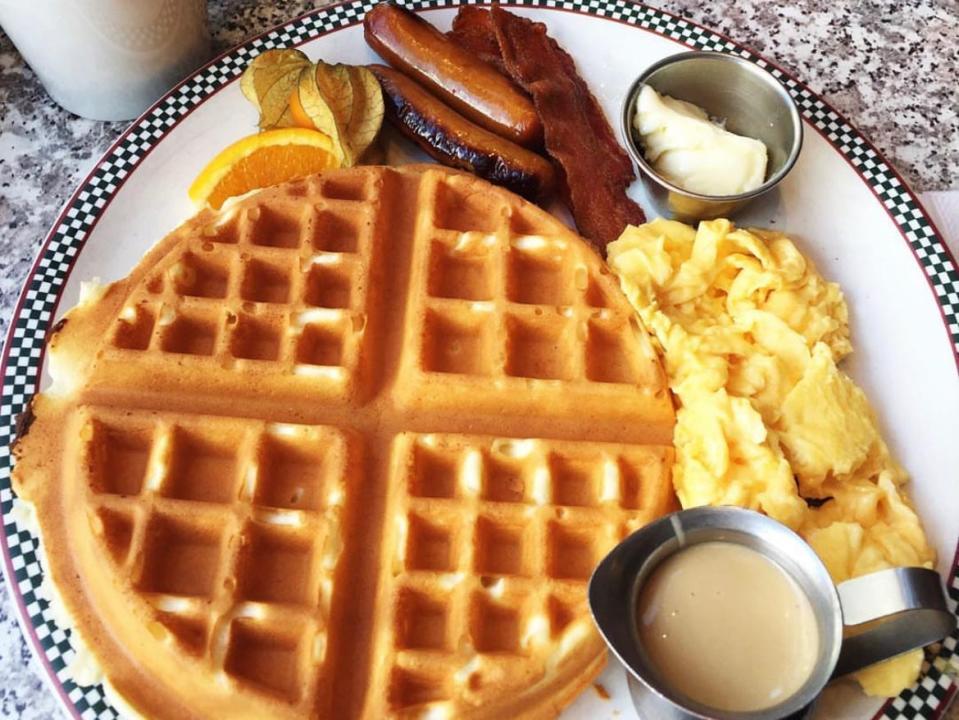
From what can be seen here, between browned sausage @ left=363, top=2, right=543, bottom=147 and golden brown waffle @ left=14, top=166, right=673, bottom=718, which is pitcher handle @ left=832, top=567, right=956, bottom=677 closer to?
golden brown waffle @ left=14, top=166, right=673, bottom=718

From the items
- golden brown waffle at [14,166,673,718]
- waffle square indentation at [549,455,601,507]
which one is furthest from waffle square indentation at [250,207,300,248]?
waffle square indentation at [549,455,601,507]

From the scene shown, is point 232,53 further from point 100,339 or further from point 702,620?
point 702,620

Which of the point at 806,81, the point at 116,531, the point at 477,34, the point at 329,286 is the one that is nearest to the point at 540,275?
the point at 329,286

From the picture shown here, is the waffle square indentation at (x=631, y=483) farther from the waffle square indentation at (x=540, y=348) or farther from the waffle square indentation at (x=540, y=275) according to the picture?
the waffle square indentation at (x=540, y=275)

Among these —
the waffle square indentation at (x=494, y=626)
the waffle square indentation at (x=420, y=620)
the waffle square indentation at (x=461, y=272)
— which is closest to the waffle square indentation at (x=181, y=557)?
the waffle square indentation at (x=420, y=620)

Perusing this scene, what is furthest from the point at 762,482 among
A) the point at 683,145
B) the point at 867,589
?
the point at 683,145
